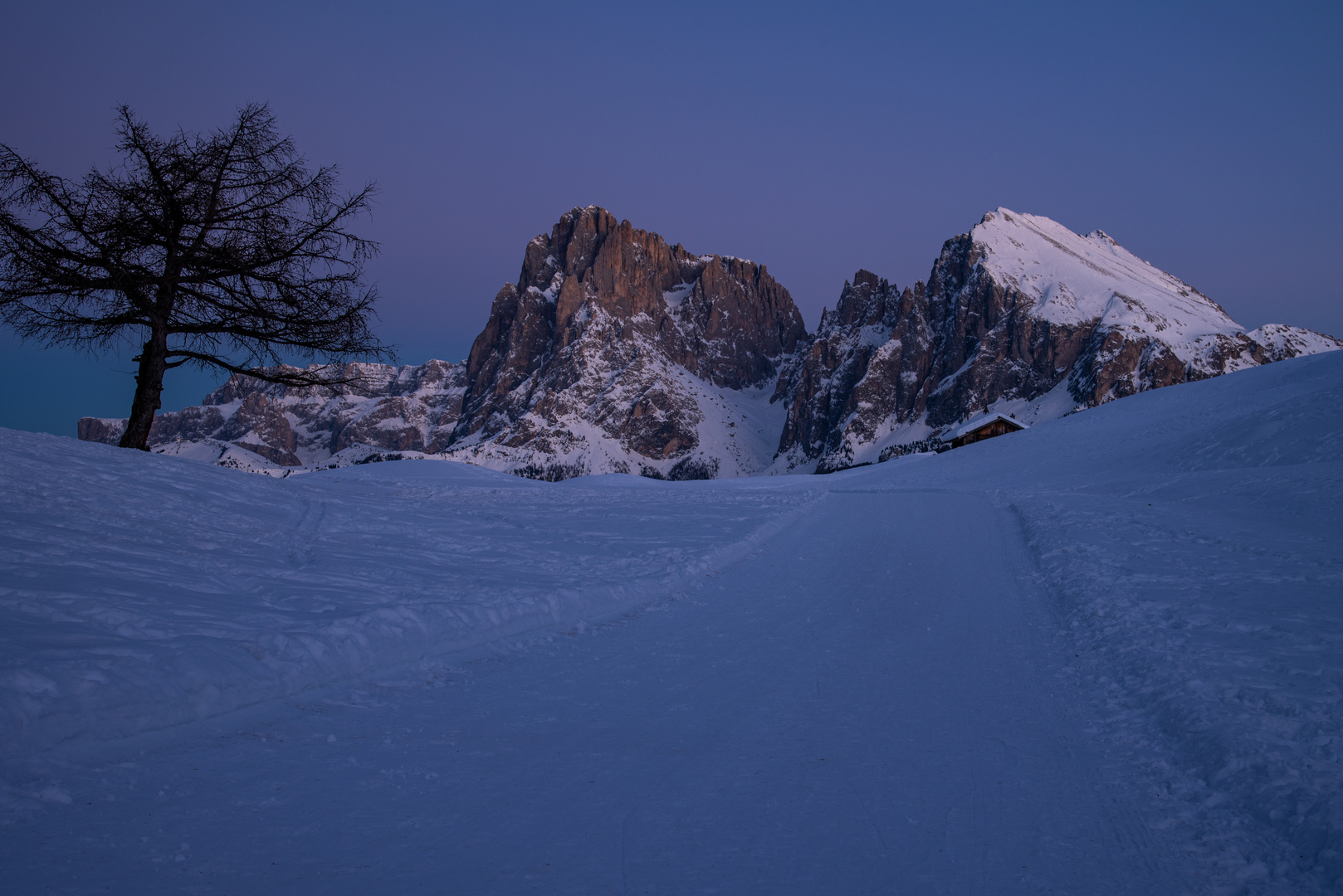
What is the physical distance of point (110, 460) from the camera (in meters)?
8.85

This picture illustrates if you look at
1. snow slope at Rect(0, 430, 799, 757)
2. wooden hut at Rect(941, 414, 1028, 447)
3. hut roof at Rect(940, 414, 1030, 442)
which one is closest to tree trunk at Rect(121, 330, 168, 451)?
snow slope at Rect(0, 430, 799, 757)

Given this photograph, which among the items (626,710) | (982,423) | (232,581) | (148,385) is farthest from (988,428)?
(232,581)

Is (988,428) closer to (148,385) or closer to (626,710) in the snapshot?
(148,385)

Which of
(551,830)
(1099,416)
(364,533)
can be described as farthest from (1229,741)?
(1099,416)

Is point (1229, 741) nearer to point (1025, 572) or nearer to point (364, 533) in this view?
point (1025, 572)

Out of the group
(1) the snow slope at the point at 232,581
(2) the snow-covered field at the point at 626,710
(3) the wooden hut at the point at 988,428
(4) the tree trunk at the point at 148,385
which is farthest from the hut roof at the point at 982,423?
(4) the tree trunk at the point at 148,385

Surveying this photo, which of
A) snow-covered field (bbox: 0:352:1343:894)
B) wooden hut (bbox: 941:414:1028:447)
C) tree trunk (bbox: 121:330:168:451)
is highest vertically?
wooden hut (bbox: 941:414:1028:447)

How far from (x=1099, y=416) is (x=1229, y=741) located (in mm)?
38312

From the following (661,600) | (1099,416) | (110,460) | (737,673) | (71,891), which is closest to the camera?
(71,891)

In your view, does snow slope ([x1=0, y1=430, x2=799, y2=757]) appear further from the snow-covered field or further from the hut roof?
the hut roof

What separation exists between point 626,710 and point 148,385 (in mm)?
10578

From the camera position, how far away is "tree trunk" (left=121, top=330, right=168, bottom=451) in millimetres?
10492

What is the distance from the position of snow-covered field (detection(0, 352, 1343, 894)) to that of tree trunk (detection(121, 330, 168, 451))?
1283 mm

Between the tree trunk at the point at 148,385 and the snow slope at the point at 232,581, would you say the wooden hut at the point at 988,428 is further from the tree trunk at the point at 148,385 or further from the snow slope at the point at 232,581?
the tree trunk at the point at 148,385
